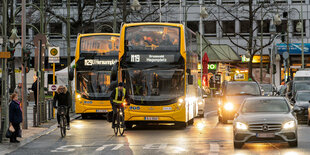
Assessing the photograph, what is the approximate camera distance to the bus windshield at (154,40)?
80.9ft

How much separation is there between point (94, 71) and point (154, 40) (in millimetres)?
7912

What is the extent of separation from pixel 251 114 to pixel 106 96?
15503 mm

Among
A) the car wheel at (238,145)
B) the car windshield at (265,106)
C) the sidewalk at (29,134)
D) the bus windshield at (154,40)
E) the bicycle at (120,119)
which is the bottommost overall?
the sidewalk at (29,134)

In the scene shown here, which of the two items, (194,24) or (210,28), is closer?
(194,24)

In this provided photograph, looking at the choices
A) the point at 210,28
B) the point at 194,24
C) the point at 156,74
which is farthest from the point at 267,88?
the point at 210,28

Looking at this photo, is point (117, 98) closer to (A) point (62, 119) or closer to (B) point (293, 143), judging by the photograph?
(A) point (62, 119)

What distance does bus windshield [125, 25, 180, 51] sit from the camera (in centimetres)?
2466

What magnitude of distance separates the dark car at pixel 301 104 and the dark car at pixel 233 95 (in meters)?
→ 1.56

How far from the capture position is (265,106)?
18.1 metres

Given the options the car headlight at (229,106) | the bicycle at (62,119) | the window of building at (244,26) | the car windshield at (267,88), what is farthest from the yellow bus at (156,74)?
the window of building at (244,26)

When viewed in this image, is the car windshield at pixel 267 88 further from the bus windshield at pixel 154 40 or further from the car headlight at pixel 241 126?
the car headlight at pixel 241 126

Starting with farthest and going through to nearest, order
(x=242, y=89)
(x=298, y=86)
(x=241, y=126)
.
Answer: (x=298, y=86) < (x=242, y=89) < (x=241, y=126)

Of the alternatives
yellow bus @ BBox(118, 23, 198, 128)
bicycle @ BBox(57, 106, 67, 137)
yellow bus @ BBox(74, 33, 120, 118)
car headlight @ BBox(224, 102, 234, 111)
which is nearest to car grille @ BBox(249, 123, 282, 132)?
bicycle @ BBox(57, 106, 67, 137)

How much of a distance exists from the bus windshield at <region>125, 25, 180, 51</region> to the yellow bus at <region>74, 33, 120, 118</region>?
24.0ft
